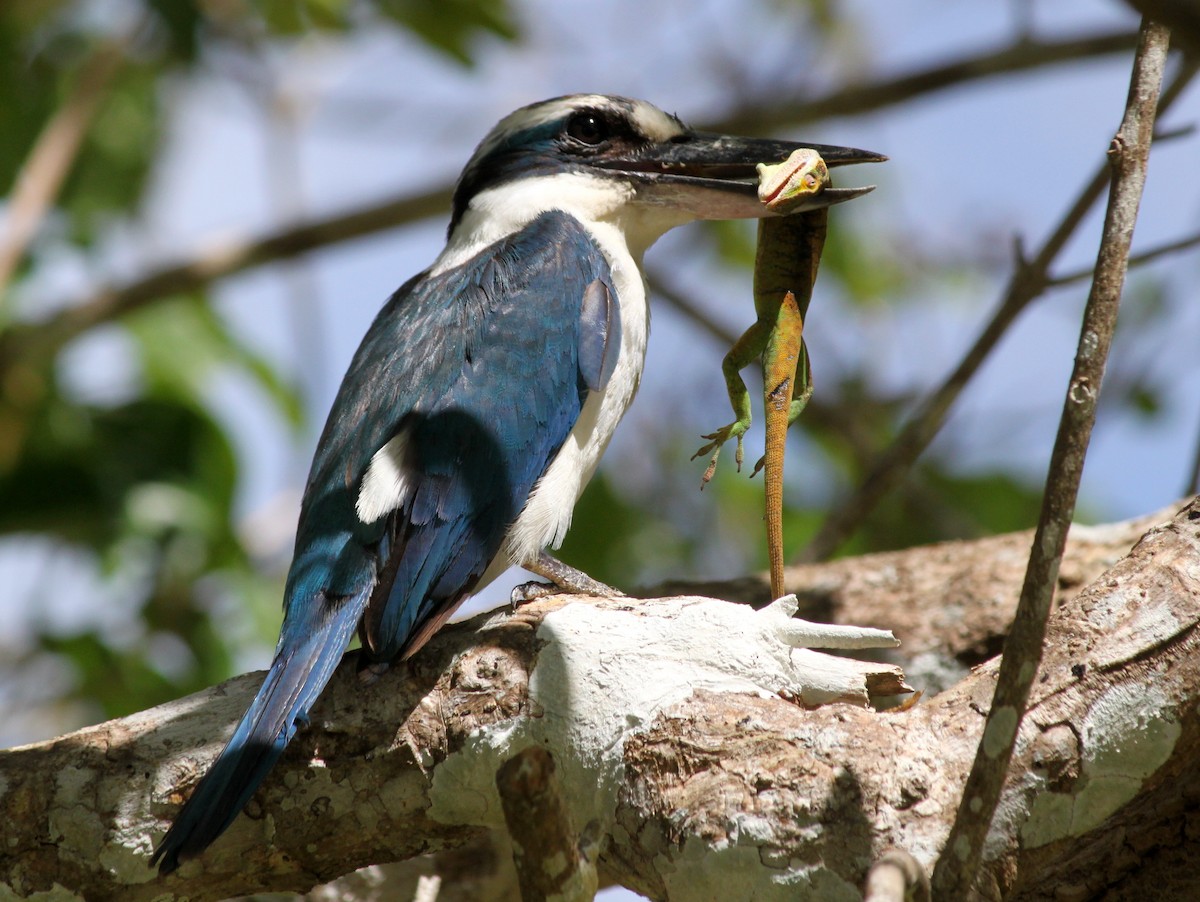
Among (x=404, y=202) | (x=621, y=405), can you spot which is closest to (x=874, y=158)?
(x=621, y=405)

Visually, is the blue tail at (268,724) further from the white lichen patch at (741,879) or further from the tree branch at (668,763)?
the white lichen patch at (741,879)

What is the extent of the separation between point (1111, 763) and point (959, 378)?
203 centimetres

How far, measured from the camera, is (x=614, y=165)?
4031 millimetres

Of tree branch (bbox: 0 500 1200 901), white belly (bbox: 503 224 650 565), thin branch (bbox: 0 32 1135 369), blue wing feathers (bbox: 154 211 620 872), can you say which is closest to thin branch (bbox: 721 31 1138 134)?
thin branch (bbox: 0 32 1135 369)

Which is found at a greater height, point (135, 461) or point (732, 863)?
point (135, 461)

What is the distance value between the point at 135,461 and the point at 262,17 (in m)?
1.80

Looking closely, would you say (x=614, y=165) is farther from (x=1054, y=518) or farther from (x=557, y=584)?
(x=1054, y=518)

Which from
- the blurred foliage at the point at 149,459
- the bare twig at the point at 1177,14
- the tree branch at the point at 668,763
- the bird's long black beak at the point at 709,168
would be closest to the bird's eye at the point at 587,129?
the bird's long black beak at the point at 709,168

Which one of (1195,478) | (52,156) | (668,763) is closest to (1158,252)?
(1195,478)

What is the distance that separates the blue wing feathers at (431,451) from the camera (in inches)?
105

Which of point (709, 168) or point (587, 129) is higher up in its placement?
point (587, 129)

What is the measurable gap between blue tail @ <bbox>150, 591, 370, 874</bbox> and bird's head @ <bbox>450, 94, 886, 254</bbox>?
1566 mm

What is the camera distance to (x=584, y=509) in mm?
4918

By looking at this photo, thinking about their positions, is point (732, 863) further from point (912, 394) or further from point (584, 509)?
point (912, 394)
